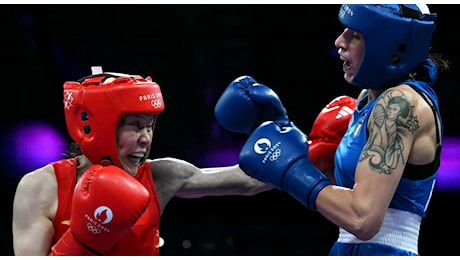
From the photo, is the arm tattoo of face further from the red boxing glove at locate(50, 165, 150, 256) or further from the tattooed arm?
the red boxing glove at locate(50, 165, 150, 256)

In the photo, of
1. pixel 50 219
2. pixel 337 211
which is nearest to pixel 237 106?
pixel 337 211

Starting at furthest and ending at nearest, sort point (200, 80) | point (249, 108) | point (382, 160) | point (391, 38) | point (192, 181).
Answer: point (200, 80), point (192, 181), point (249, 108), point (391, 38), point (382, 160)

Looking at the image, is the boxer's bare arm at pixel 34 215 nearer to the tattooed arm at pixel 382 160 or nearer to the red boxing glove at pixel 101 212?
the red boxing glove at pixel 101 212

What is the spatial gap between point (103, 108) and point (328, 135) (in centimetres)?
92

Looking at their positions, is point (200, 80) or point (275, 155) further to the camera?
point (200, 80)

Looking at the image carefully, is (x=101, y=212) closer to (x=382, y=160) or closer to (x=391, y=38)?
(x=382, y=160)

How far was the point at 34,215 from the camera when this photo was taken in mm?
2666

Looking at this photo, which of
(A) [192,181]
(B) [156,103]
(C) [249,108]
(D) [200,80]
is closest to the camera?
(C) [249,108]

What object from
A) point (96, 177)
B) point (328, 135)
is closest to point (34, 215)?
point (96, 177)

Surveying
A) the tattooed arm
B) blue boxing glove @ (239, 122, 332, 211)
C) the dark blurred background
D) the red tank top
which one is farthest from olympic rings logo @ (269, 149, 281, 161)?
the dark blurred background

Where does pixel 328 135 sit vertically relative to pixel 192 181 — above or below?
above

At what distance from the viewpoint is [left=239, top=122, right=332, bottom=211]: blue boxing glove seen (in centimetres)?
229

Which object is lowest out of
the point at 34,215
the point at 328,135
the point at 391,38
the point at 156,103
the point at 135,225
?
the point at 135,225

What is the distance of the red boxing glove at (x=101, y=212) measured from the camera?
2.44m
